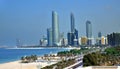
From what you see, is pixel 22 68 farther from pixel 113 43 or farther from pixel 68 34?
pixel 68 34

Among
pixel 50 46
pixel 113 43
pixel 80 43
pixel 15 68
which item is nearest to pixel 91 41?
pixel 80 43

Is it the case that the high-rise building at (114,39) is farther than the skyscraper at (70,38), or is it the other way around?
the skyscraper at (70,38)

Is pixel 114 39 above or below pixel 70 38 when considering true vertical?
below

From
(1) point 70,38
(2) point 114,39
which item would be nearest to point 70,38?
(1) point 70,38

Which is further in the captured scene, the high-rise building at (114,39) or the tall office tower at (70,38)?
the tall office tower at (70,38)

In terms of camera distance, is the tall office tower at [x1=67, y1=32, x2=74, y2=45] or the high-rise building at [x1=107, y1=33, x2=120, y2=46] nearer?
the high-rise building at [x1=107, y1=33, x2=120, y2=46]

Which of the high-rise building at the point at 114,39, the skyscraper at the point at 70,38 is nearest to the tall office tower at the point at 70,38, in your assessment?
the skyscraper at the point at 70,38

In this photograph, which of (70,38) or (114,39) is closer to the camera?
(114,39)

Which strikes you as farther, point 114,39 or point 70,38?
point 70,38

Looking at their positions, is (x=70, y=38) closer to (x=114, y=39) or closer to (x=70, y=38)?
(x=70, y=38)

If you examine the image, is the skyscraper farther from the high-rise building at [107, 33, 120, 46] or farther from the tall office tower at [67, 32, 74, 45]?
the high-rise building at [107, 33, 120, 46]

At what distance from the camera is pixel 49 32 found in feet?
416

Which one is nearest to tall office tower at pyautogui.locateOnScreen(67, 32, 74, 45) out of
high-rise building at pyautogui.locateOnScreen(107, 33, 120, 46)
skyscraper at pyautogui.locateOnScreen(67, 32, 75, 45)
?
skyscraper at pyautogui.locateOnScreen(67, 32, 75, 45)

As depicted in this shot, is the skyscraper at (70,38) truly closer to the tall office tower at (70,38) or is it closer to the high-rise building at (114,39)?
the tall office tower at (70,38)
